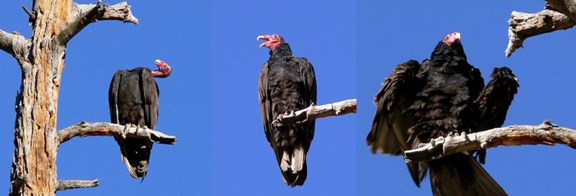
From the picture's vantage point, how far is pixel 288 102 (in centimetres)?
859

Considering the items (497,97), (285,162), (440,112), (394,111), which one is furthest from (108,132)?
(497,97)

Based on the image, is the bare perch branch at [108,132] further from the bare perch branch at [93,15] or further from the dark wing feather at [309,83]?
the dark wing feather at [309,83]

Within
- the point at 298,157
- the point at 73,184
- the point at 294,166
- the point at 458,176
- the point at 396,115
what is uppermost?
the point at 298,157

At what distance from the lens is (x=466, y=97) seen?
20.4 feet

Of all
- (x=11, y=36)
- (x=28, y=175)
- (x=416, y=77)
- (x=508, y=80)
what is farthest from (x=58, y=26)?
(x=508, y=80)

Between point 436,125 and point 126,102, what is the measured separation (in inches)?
133

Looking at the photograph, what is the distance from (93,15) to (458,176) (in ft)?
8.79

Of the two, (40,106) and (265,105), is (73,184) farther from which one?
(265,105)

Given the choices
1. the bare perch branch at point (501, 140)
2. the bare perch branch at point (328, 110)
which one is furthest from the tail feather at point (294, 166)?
the bare perch branch at point (501, 140)

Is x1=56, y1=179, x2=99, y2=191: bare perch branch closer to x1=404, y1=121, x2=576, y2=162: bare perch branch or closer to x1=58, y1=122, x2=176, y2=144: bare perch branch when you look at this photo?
x1=58, y1=122, x2=176, y2=144: bare perch branch

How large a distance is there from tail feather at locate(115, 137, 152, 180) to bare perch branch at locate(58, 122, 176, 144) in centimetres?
73

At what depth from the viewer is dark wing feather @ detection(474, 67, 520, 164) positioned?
5922mm

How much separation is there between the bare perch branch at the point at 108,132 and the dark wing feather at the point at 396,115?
1.62 meters

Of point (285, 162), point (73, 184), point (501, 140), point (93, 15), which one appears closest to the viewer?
point (501, 140)
